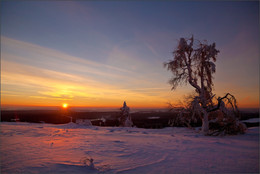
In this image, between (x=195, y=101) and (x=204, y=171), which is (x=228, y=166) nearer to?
(x=204, y=171)

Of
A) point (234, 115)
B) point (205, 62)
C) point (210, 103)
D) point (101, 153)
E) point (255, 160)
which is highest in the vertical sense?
point (205, 62)

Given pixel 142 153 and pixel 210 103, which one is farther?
pixel 210 103

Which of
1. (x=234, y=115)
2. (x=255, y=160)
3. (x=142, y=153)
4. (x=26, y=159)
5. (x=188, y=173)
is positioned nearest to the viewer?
(x=188, y=173)

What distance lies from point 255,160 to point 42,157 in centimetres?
713

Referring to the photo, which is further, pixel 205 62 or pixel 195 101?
pixel 205 62

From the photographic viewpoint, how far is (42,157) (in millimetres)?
4172

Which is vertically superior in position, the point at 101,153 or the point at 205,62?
the point at 205,62

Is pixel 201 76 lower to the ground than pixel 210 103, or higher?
higher

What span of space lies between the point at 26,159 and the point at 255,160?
24.5 ft

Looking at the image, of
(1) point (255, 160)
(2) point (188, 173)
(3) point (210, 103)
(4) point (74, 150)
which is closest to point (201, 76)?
(3) point (210, 103)

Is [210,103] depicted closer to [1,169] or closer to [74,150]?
[74,150]

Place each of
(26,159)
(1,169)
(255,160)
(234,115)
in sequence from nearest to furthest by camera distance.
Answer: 1. (1,169)
2. (26,159)
3. (255,160)
4. (234,115)

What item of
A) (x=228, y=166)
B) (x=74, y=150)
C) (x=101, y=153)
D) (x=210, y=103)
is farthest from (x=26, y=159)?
(x=210, y=103)

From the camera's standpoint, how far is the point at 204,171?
3.70 meters
